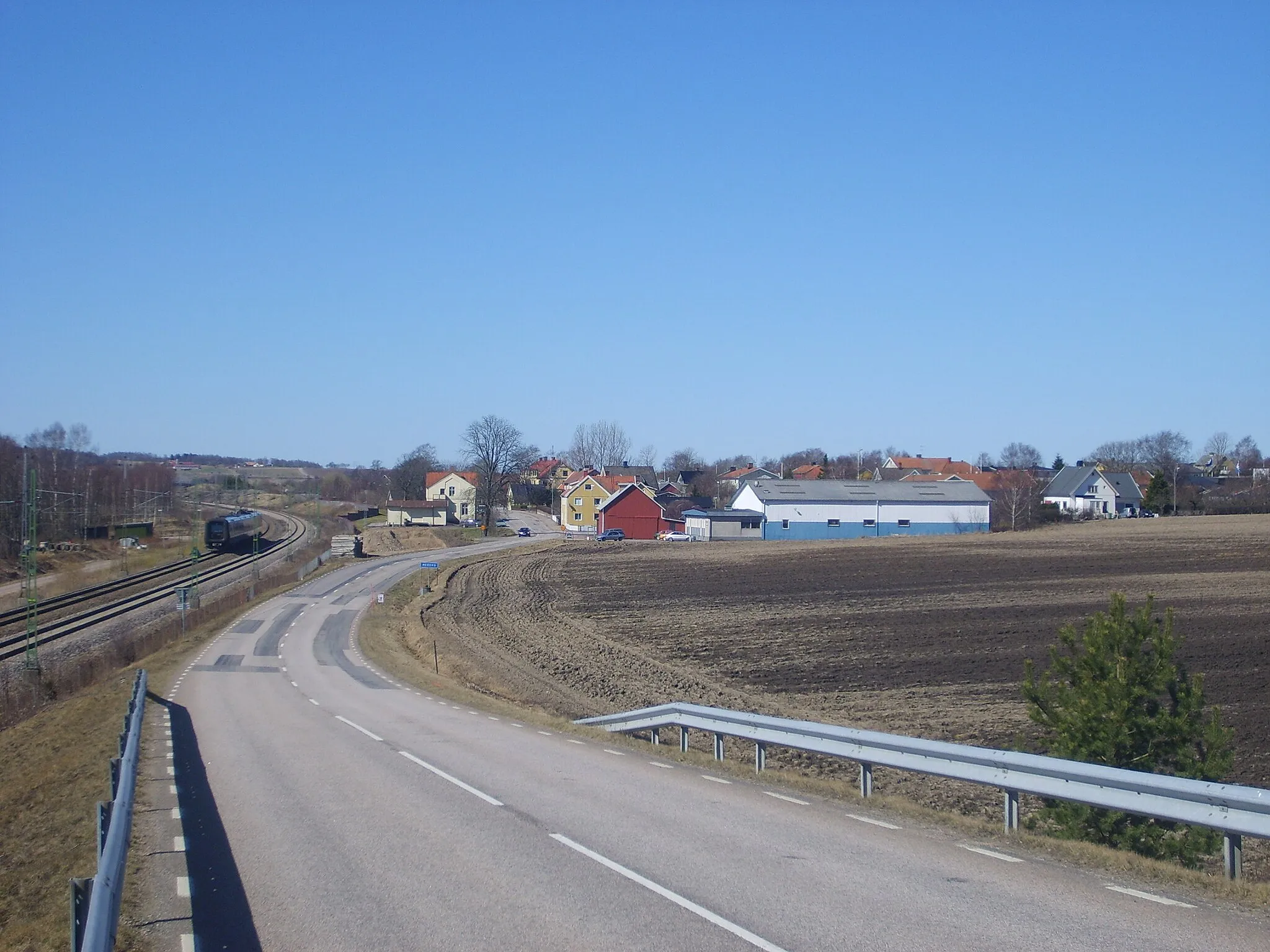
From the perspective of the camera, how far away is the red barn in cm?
9919

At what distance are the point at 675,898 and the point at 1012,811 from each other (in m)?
Result: 4.00

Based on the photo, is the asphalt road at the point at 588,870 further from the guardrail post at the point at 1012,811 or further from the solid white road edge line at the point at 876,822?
the guardrail post at the point at 1012,811

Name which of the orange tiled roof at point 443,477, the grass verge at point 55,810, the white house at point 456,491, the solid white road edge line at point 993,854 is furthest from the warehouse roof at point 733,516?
the solid white road edge line at point 993,854

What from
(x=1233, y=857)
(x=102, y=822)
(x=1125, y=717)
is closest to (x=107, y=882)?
(x=102, y=822)

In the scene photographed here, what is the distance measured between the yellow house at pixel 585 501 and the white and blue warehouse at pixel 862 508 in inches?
824

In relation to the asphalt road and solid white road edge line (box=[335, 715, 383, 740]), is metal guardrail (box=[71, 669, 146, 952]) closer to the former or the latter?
the asphalt road

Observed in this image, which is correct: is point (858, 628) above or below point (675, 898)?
below

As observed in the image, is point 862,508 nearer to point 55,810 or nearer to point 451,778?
point 451,778

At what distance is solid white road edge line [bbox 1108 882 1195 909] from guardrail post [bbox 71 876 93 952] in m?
6.66

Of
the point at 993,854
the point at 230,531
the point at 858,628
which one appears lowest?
the point at 858,628

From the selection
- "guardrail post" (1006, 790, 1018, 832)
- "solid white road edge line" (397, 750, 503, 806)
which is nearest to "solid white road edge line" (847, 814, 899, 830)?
"guardrail post" (1006, 790, 1018, 832)

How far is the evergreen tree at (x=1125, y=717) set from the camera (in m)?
12.0

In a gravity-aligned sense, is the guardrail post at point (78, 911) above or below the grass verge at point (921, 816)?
above

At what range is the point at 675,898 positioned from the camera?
7.46 meters
